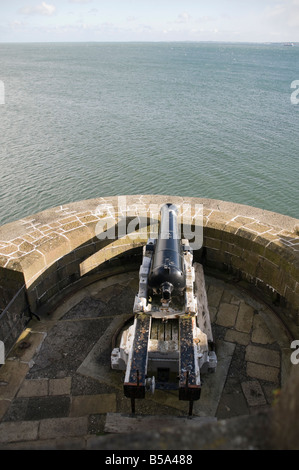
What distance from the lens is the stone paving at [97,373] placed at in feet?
14.0

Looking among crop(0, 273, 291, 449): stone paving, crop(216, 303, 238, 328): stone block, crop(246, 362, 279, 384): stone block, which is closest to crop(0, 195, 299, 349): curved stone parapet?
crop(0, 273, 291, 449): stone paving

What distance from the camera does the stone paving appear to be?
4.28 metres

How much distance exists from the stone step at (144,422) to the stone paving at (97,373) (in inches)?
3.9

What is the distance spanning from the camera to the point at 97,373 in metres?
4.89

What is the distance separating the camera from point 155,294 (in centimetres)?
490

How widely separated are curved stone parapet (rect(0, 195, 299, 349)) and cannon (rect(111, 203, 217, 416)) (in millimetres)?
1576

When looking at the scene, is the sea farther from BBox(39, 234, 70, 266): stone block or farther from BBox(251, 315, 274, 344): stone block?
BBox(251, 315, 274, 344): stone block

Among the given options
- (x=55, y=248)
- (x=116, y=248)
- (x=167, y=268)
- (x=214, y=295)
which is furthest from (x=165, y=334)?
(x=116, y=248)

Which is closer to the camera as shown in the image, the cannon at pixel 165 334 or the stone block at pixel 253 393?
the cannon at pixel 165 334

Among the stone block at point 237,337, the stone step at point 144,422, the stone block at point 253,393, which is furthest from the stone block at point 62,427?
the stone block at point 237,337

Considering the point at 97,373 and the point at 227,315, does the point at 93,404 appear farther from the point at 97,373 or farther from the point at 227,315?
the point at 227,315

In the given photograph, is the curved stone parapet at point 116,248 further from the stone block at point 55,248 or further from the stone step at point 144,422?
the stone step at point 144,422

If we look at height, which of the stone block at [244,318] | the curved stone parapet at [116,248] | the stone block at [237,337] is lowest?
the stone block at [237,337]

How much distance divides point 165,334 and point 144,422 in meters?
1.04
